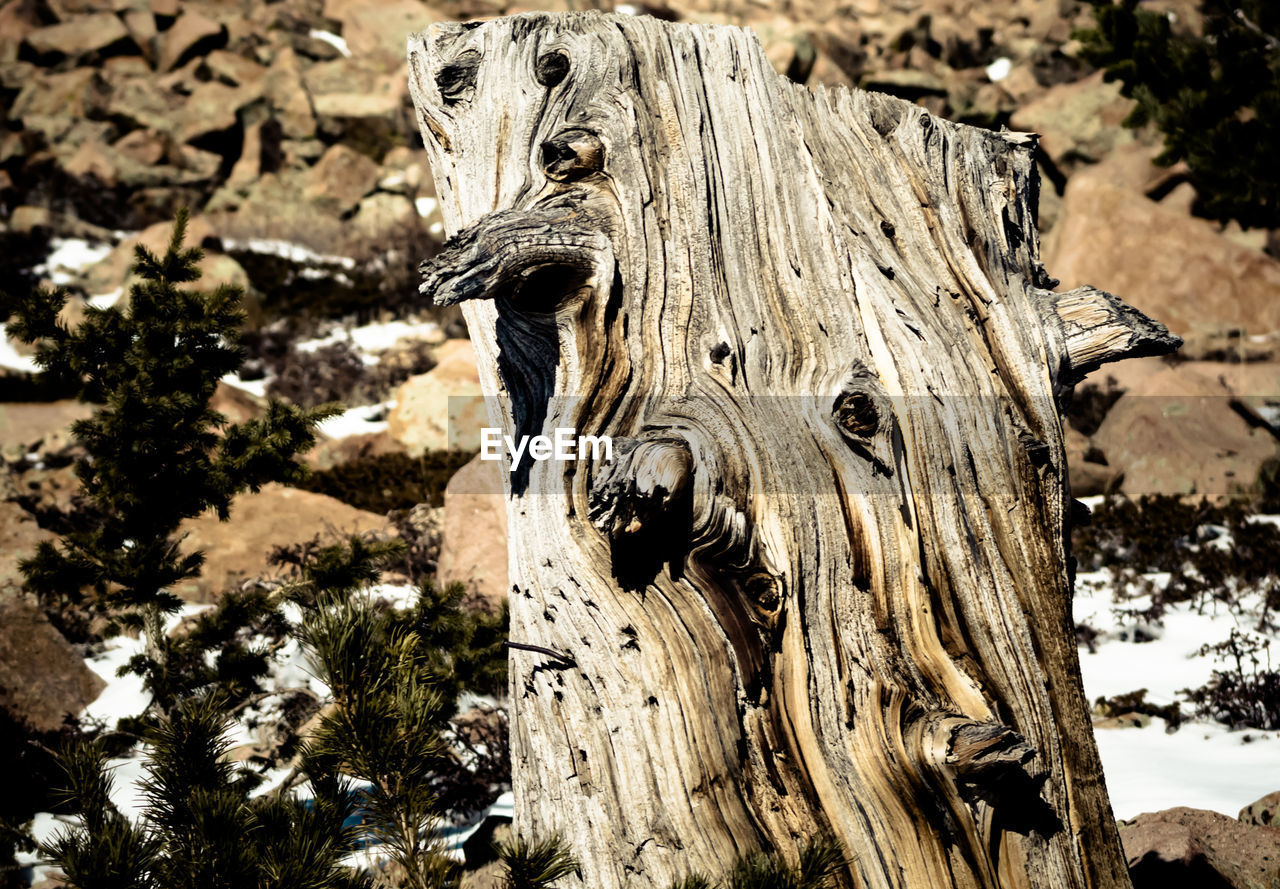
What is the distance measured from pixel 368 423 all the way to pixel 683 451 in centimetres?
989

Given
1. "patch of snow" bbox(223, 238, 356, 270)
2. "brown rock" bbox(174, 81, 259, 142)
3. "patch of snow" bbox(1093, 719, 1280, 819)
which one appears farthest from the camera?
"brown rock" bbox(174, 81, 259, 142)

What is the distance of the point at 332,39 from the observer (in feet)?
81.1

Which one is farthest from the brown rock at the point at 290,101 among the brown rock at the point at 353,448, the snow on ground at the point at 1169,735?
the snow on ground at the point at 1169,735

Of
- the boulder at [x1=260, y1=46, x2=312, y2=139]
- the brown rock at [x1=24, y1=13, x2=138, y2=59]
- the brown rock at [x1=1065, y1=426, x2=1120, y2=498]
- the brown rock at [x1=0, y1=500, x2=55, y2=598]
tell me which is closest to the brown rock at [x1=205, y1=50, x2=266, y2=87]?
the boulder at [x1=260, y1=46, x2=312, y2=139]

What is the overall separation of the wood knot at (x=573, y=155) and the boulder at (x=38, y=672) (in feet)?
13.6

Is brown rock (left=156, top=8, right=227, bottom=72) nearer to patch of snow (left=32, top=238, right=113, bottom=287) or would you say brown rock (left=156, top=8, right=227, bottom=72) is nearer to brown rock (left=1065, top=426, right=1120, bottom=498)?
patch of snow (left=32, top=238, right=113, bottom=287)

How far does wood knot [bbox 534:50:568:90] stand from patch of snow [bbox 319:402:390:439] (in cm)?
836

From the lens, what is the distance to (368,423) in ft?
38.3

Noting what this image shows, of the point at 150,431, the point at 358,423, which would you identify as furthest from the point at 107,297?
the point at 150,431

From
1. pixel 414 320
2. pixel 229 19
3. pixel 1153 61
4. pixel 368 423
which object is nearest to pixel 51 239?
pixel 414 320

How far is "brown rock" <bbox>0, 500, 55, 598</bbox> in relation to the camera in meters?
5.50

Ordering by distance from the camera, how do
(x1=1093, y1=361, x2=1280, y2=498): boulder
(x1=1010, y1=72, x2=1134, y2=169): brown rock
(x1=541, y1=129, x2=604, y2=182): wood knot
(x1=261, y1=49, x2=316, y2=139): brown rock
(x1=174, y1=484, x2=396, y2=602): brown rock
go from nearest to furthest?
(x1=541, y1=129, x2=604, y2=182): wood knot
(x1=174, y1=484, x2=396, y2=602): brown rock
(x1=1093, y1=361, x2=1280, y2=498): boulder
(x1=1010, y1=72, x2=1134, y2=169): brown rock
(x1=261, y1=49, x2=316, y2=139): brown rock

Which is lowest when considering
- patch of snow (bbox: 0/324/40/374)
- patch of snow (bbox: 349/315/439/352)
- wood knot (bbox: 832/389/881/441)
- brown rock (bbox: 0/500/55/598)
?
brown rock (bbox: 0/500/55/598)

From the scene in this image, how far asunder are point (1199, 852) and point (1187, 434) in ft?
23.1
